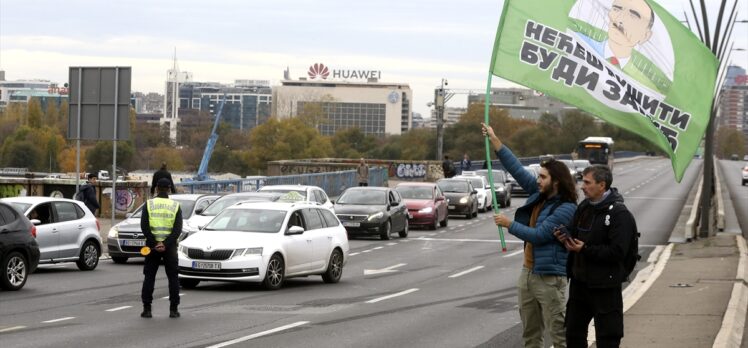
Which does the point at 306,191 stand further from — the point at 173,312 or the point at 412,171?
the point at 412,171

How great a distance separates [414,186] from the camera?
136 feet

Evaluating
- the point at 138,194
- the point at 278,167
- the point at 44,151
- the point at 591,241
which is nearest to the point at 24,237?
the point at 591,241

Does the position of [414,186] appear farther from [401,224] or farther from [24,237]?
[24,237]

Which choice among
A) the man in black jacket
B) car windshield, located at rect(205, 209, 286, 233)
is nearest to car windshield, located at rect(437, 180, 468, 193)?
car windshield, located at rect(205, 209, 286, 233)

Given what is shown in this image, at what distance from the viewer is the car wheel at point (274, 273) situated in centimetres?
2072

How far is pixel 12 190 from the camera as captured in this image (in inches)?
1612

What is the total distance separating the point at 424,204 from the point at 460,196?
21.8 ft

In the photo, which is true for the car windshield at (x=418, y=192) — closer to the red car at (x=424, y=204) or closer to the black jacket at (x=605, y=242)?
the red car at (x=424, y=204)

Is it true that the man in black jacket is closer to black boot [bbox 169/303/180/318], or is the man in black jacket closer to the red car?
black boot [bbox 169/303/180/318]

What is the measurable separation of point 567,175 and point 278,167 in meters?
67.6

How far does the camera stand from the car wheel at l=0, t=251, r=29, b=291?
65.1ft

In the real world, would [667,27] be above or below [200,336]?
above

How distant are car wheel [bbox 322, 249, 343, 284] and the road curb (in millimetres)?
6655

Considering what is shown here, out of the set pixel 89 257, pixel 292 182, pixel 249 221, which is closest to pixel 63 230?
pixel 89 257
